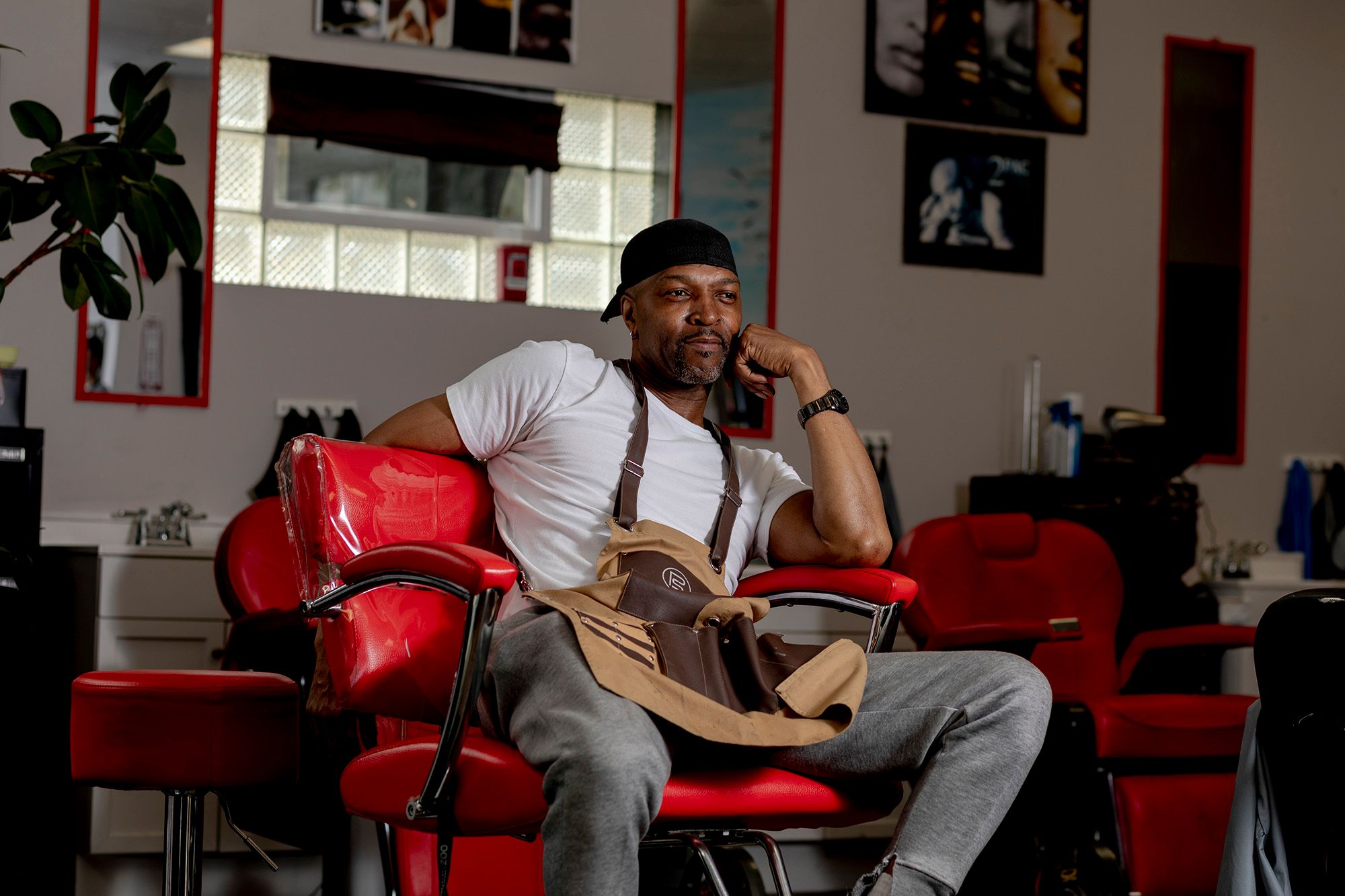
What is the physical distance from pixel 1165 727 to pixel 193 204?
2.94 meters

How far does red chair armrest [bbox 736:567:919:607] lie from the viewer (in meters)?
2.12

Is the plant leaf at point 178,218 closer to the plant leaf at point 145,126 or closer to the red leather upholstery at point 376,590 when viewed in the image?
the plant leaf at point 145,126

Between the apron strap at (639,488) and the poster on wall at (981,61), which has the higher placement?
the poster on wall at (981,61)

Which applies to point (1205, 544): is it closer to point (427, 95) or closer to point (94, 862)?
point (427, 95)

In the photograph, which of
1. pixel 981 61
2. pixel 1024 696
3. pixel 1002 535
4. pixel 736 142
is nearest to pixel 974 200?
pixel 981 61

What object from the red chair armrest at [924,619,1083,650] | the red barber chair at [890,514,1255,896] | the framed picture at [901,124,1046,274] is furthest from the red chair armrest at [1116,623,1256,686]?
the framed picture at [901,124,1046,274]

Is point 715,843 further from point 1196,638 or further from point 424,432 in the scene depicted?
point 1196,638

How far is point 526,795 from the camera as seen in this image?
168 cm

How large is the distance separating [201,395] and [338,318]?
46 centimetres

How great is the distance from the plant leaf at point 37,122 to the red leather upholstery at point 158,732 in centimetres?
133

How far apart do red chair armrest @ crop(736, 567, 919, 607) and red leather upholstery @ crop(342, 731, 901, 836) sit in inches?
13.4

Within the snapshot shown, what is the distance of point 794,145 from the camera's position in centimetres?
445

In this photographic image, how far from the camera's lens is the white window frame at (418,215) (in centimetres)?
394

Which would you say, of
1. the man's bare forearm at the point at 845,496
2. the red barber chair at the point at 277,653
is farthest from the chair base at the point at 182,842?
the man's bare forearm at the point at 845,496
